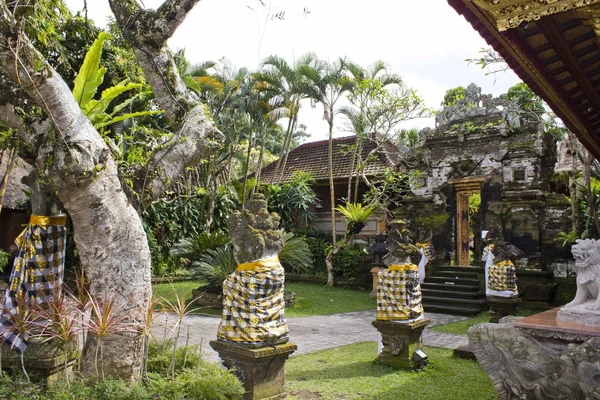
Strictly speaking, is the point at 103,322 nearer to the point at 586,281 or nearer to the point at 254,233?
the point at 254,233

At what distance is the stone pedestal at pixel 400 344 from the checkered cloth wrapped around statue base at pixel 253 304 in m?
2.32

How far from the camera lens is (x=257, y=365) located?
4262mm

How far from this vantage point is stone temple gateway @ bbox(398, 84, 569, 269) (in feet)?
41.1

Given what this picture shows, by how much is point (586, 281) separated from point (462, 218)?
9.74 metres

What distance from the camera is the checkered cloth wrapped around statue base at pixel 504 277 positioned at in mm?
9188

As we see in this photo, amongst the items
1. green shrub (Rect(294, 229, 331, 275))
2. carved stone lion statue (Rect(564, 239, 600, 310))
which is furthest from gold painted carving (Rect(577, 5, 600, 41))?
green shrub (Rect(294, 229, 331, 275))

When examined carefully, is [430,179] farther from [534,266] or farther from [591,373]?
[591,373]

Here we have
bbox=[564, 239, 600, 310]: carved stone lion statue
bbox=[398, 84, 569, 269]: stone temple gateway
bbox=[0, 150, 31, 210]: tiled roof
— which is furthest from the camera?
bbox=[0, 150, 31, 210]: tiled roof

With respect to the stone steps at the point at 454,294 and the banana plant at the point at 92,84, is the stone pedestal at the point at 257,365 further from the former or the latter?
the stone steps at the point at 454,294

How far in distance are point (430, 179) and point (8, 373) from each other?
42.4 ft

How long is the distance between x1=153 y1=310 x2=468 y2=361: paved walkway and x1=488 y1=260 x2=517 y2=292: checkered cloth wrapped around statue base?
Answer: 131cm

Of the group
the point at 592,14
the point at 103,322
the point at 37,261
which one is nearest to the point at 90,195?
the point at 103,322

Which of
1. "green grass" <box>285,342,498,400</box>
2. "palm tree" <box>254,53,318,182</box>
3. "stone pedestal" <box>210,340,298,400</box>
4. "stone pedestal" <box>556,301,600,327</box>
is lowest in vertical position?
"green grass" <box>285,342,498,400</box>

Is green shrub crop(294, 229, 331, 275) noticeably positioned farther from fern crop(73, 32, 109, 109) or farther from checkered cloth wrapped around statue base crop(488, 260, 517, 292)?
fern crop(73, 32, 109, 109)
